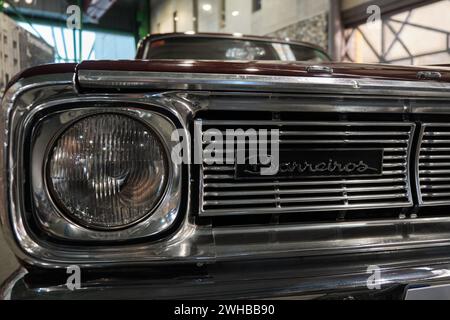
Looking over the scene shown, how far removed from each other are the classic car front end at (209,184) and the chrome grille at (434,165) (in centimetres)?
6

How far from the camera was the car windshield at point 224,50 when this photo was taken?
312 cm

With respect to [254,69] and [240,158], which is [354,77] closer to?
[254,69]

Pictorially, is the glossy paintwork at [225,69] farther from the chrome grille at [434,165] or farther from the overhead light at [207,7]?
the overhead light at [207,7]

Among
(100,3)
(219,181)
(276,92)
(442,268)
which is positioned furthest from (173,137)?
(100,3)

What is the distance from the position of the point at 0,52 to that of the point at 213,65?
11.7 feet

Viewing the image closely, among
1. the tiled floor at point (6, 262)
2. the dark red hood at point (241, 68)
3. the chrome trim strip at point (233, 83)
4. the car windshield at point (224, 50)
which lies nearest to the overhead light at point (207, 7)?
the car windshield at point (224, 50)

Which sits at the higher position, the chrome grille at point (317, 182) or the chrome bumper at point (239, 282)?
the chrome grille at point (317, 182)

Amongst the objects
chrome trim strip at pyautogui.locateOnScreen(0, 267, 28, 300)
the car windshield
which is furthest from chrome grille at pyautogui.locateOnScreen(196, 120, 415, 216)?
the car windshield

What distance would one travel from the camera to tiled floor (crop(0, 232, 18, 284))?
3.35ft

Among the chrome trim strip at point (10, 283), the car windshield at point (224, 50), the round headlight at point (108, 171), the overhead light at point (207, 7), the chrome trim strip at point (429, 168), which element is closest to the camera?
the chrome trim strip at point (10, 283)

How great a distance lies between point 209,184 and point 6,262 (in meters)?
0.51

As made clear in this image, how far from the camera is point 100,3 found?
40.3ft

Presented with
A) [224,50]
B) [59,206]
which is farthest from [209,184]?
[224,50]

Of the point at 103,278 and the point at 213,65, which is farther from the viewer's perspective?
the point at 213,65
